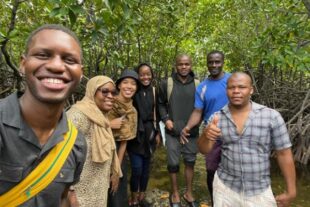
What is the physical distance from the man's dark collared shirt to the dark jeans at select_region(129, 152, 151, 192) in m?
2.51

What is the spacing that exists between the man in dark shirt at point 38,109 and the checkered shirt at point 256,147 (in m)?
1.37

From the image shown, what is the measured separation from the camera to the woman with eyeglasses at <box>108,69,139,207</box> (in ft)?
10.6

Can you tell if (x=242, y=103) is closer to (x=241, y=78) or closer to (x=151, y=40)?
(x=241, y=78)

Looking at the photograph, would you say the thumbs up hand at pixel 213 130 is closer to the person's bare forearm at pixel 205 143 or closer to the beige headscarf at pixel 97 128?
the person's bare forearm at pixel 205 143

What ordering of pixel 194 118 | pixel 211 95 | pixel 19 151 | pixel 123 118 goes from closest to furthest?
pixel 19 151 < pixel 123 118 < pixel 211 95 < pixel 194 118

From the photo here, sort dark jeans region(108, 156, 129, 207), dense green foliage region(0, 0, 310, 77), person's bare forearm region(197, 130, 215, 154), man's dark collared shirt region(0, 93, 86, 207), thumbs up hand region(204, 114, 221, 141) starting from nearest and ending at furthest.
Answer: man's dark collared shirt region(0, 93, 86, 207), thumbs up hand region(204, 114, 221, 141), person's bare forearm region(197, 130, 215, 154), dark jeans region(108, 156, 129, 207), dense green foliage region(0, 0, 310, 77)

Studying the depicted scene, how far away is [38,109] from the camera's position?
112 cm

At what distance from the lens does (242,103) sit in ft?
7.48

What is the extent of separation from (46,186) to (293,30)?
3.58m

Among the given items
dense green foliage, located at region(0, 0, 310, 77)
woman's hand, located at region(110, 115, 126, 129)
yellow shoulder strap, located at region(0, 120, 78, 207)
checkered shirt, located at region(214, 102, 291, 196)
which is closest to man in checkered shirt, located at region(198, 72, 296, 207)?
checkered shirt, located at region(214, 102, 291, 196)

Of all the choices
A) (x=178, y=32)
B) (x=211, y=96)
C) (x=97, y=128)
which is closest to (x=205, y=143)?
(x=97, y=128)

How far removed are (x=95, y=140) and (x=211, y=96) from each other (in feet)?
4.78

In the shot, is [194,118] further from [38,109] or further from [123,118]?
[38,109]

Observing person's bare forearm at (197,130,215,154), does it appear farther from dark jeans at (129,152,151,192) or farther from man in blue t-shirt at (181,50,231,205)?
dark jeans at (129,152,151,192)
